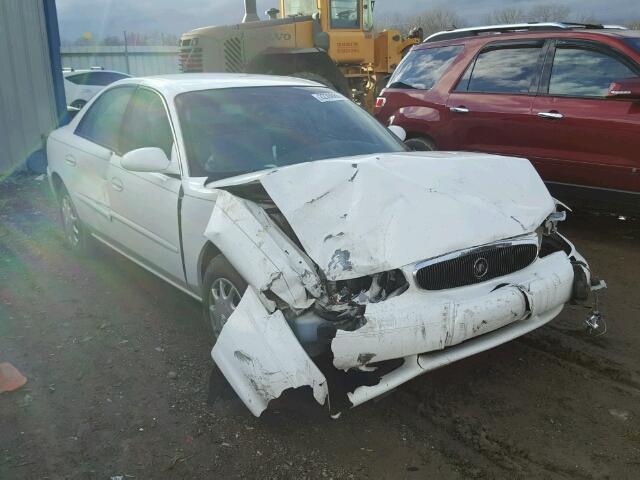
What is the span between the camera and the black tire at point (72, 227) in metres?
5.23

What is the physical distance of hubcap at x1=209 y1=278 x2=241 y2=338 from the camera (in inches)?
123

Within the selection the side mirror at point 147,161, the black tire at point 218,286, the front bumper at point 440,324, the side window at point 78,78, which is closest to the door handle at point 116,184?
the side mirror at point 147,161

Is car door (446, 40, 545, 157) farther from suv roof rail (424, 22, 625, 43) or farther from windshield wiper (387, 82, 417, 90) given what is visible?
windshield wiper (387, 82, 417, 90)

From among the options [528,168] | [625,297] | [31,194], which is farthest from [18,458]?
[31,194]

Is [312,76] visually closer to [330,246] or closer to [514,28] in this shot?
[514,28]

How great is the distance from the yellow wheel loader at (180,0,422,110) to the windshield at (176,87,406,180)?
634 centimetres

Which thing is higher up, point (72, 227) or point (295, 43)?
point (295, 43)

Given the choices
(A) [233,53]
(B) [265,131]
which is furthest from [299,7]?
(B) [265,131]

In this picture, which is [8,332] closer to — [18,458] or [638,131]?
[18,458]

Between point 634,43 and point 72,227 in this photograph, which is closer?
point 634,43

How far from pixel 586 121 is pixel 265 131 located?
2.99m

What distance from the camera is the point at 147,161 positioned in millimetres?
3562

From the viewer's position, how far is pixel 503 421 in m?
2.87

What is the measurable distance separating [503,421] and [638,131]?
3.18 metres
